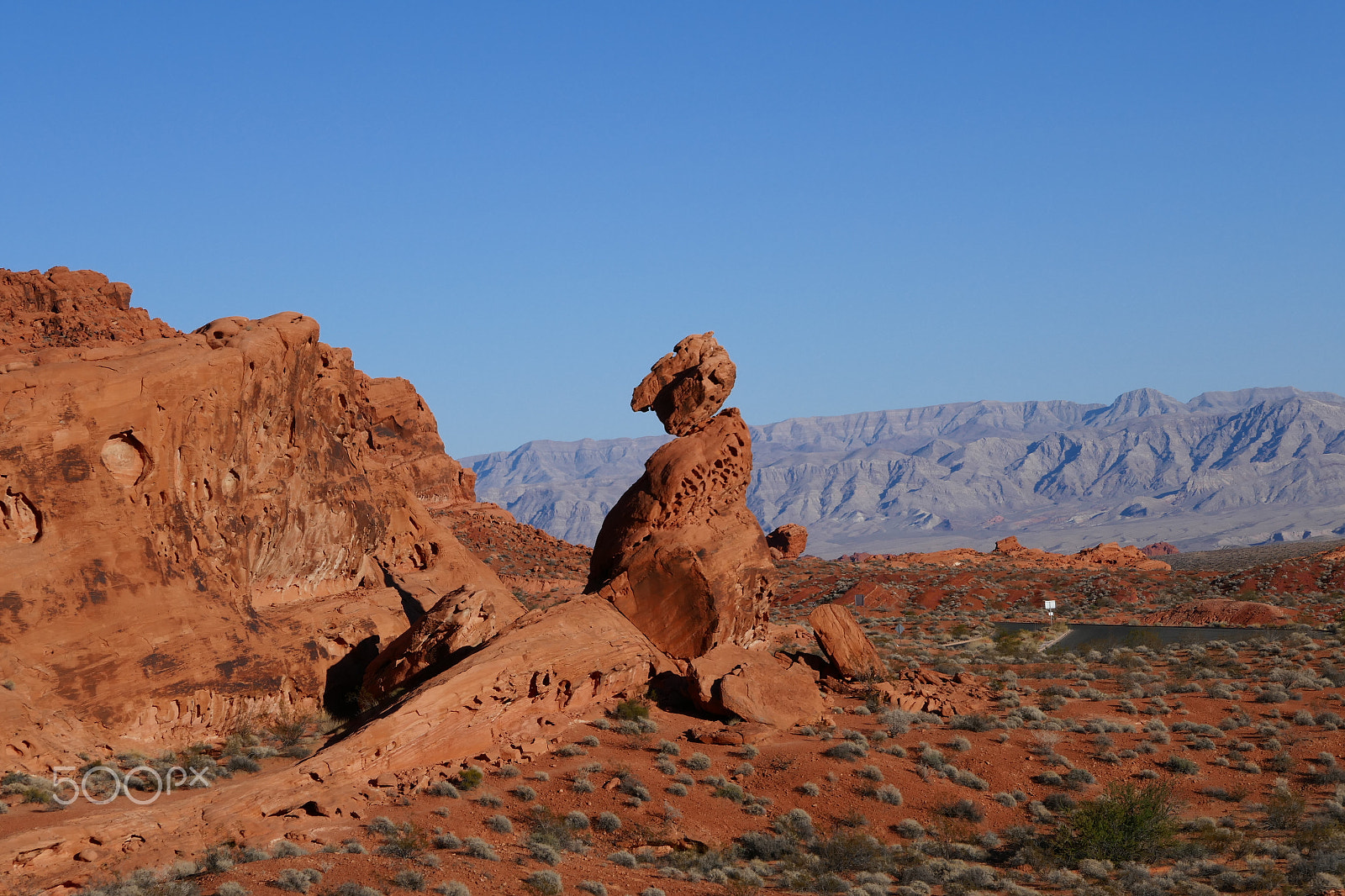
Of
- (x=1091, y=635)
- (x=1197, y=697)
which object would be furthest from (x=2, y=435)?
(x=1091, y=635)

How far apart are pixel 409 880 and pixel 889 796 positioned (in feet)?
22.8

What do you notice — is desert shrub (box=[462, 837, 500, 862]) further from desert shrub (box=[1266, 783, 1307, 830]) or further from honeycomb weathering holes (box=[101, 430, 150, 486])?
desert shrub (box=[1266, 783, 1307, 830])

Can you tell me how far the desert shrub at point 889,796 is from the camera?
51.9 ft

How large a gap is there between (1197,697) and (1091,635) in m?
15.6

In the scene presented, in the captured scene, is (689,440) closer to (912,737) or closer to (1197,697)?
(912,737)

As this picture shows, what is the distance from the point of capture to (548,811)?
1447cm

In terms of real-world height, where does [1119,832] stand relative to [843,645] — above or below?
below

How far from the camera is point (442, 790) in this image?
1475cm

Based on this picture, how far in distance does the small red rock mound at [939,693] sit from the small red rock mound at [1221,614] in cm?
1873

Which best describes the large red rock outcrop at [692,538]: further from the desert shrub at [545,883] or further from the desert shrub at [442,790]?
the desert shrub at [545,883]

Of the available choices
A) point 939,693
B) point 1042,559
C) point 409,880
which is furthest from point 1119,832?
point 1042,559

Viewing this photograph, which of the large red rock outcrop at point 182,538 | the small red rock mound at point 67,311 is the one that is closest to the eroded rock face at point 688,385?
the large red rock outcrop at point 182,538

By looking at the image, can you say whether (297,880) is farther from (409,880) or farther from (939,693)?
(939,693)

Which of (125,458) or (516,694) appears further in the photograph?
(125,458)
